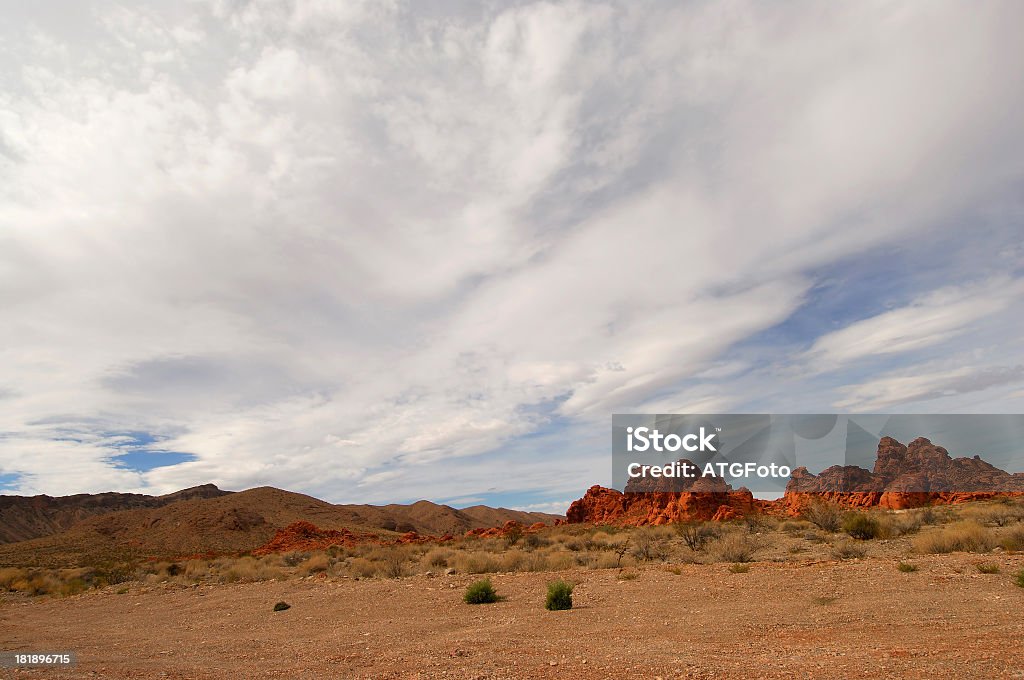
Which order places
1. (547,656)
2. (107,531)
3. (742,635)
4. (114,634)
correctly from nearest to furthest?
(547,656) → (742,635) → (114,634) → (107,531)

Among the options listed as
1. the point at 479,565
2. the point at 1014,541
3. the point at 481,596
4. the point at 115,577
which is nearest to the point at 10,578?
the point at 115,577

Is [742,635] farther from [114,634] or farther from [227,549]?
[227,549]

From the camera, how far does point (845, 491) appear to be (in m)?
70.9

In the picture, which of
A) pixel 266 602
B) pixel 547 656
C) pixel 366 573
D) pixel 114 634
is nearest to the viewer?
pixel 547 656

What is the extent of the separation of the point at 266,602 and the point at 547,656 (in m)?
14.1

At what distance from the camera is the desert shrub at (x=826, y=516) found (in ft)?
84.7

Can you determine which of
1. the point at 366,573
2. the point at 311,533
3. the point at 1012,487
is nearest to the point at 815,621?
the point at 366,573

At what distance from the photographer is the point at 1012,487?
2470 inches

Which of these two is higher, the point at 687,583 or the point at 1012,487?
the point at 1012,487

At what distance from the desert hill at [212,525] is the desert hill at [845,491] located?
29.3 meters

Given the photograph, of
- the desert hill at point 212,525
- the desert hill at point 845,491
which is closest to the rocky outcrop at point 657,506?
the desert hill at point 845,491

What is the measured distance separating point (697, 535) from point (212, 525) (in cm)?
6753

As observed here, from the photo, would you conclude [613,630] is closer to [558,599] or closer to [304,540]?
[558,599]

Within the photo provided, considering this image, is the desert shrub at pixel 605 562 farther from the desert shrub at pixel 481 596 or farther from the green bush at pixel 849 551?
the green bush at pixel 849 551
